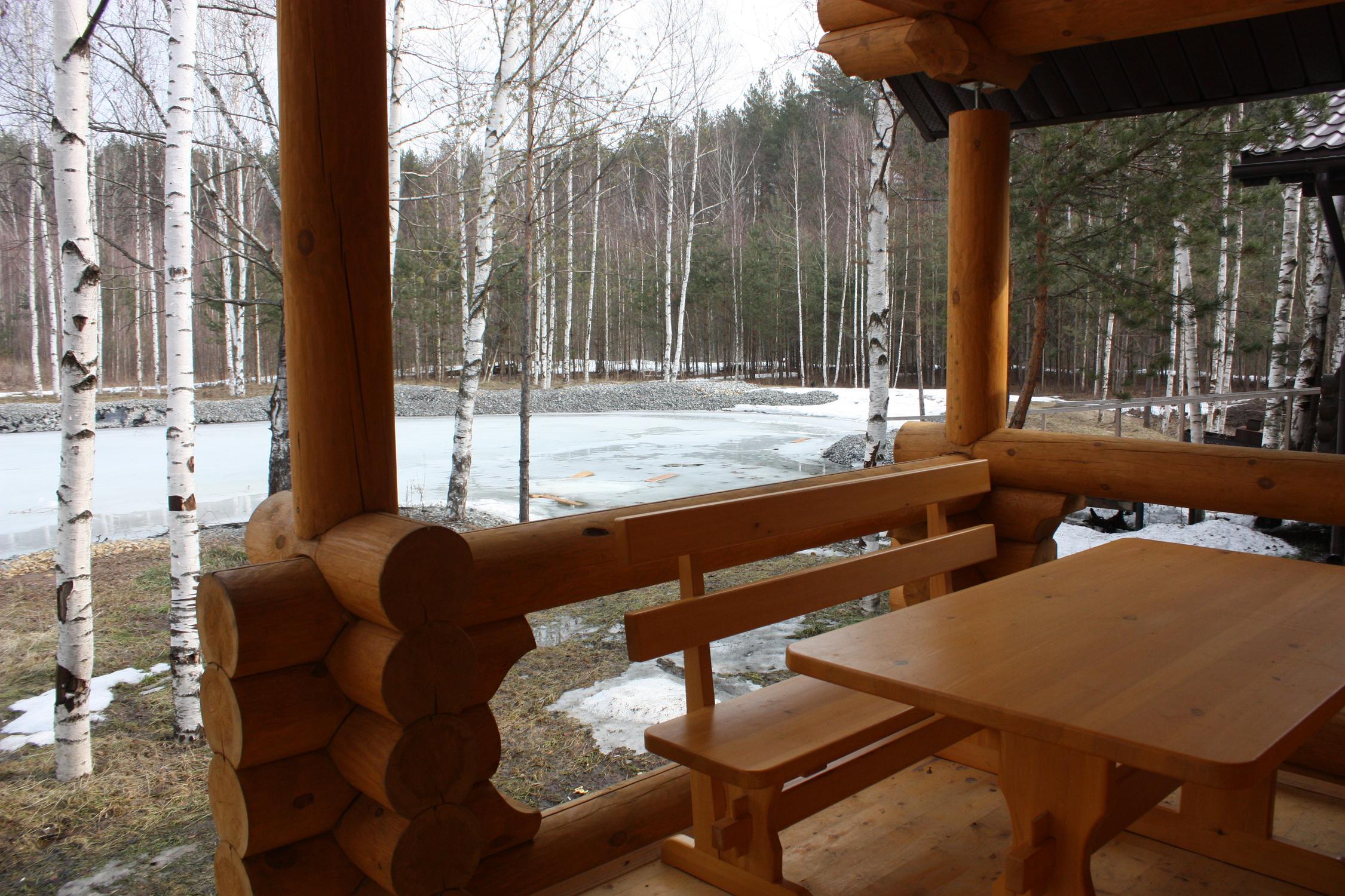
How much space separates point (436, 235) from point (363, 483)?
34.9ft

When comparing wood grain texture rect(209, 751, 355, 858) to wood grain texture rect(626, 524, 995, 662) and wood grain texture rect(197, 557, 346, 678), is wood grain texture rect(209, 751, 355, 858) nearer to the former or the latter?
wood grain texture rect(197, 557, 346, 678)

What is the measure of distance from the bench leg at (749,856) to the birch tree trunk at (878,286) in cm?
645

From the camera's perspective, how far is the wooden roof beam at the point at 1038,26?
280 cm

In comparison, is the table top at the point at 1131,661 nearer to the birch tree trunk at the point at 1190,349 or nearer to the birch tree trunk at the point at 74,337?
the birch tree trunk at the point at 74,337

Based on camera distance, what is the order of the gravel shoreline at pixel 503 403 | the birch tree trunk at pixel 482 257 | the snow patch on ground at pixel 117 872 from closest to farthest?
the snow patch on ground at pixel 117 872
the birch tree trunk at pixel 482 257
the gravel shoreline at pixel 503 403

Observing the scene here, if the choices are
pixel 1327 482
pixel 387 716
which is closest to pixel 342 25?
pixel 387 716

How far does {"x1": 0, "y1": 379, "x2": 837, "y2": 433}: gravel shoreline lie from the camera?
17.2 m

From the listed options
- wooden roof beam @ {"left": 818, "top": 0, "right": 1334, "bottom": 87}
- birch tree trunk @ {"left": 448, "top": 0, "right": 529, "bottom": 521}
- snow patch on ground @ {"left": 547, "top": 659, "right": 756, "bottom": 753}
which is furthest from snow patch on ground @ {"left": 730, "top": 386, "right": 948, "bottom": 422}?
wooden roof beam @ {"left": 818, "top": 0, "right": 1334, "bottom": 87}

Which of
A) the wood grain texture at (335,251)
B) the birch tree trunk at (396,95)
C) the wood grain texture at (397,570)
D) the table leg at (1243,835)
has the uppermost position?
the birch tree trunk at (396,95)

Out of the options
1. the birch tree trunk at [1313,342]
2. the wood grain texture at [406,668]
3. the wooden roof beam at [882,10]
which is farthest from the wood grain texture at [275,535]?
the birch tree trunk at [1313,342]

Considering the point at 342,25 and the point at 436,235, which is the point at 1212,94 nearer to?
the point at 342,25

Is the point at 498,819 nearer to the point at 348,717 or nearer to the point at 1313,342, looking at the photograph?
the point at 348,717

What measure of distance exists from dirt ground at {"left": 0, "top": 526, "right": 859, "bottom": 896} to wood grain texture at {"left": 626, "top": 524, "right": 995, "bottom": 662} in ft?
8.15

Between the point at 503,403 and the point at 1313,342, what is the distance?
50.6ft
